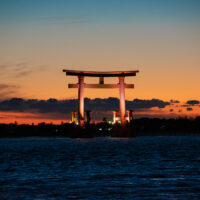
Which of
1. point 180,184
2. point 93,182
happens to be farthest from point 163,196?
point 93,182

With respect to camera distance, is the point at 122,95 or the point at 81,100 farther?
the point at 81,100

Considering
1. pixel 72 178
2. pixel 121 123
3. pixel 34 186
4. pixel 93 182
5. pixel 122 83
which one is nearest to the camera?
pixel 34 186

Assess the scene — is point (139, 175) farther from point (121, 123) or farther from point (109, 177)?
point (121, 123)

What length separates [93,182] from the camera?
18.2 meters

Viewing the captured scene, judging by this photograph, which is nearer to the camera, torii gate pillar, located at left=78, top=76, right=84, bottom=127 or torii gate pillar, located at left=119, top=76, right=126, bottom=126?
Result: torii gate pillar, located at left=78, top=76, right=84, bottom=127

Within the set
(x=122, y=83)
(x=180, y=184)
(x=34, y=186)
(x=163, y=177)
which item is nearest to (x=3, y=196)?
(x=34, y=186)

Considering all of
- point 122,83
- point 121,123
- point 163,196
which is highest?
point 122,83

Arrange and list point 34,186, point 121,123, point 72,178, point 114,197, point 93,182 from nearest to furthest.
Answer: point 114,197 < point 34,186 < point 93,182 < point 72,178 < point 121,123

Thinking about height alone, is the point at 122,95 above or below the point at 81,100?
above

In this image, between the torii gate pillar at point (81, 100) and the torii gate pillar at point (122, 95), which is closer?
the torii gate pillar at point (81, 100)

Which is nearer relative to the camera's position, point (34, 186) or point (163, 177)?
point (34, 186)

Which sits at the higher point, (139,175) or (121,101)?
(121,101)

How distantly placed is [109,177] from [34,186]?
13.9 feet

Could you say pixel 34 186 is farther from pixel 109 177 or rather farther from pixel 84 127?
pixel 84 127
